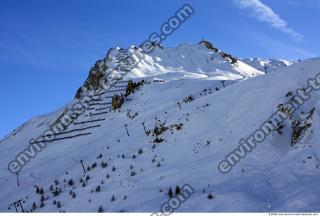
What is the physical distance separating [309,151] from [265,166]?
6.60 feet

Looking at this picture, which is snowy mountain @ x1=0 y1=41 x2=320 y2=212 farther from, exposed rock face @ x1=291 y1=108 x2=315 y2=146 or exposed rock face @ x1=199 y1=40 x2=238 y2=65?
exposed rock face @ x1=199 y1=40 x2=238 y2=65

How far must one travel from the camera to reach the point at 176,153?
23359 mm

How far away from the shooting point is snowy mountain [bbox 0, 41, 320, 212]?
16125 millimetres

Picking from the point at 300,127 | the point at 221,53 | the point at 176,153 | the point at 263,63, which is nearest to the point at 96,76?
the point at 221,53

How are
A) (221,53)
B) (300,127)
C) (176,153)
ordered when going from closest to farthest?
(300,127) → (176,153) → (221,53)

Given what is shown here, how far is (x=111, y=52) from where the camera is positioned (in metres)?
62.9

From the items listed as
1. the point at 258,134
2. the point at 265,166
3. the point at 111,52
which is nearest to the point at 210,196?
the point at 265,166

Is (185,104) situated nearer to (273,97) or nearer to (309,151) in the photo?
(273,97)

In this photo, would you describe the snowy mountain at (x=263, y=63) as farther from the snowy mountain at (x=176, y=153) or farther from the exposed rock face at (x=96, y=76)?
the snowy mountain at (x=176, y=153)

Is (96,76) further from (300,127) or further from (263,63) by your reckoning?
(300,127)

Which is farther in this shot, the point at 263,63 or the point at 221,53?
the point at 263,63

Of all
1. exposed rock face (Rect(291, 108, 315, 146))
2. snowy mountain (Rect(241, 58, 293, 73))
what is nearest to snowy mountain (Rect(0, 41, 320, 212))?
exposed rock face (Rect(291, 108, 315, 146))

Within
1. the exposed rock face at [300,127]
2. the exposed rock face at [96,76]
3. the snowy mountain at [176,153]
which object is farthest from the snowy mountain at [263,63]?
the exposed rock face at [300,127]

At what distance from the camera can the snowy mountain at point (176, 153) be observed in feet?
52.9
